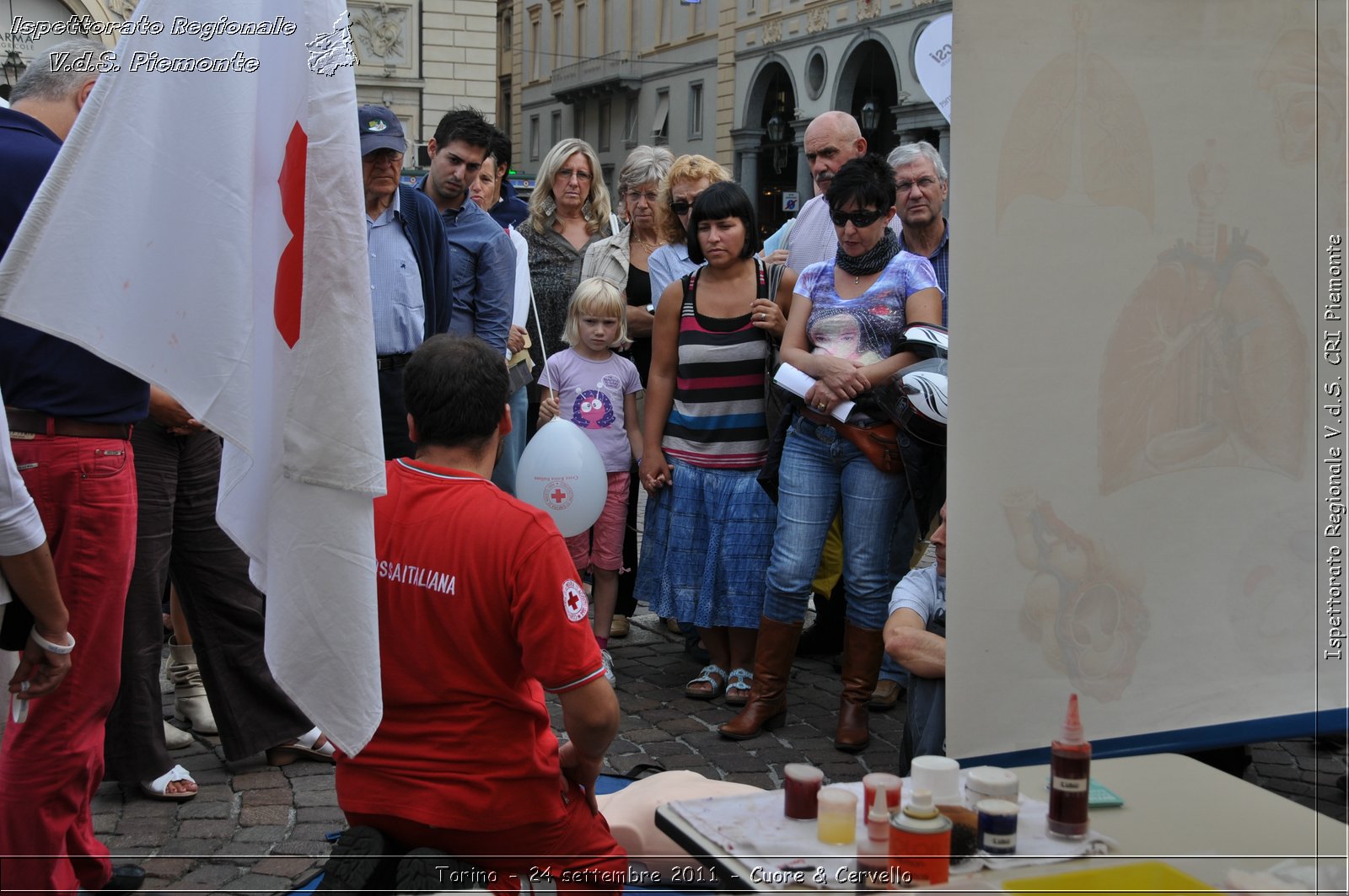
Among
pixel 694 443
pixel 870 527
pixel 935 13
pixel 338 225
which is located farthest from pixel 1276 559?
pixel 935 13

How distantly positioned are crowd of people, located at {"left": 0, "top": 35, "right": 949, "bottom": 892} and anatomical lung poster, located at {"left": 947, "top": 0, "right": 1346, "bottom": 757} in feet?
2.34

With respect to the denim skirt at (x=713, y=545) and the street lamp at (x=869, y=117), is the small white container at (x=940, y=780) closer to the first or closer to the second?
the denim skirt at (x=713, y=545)

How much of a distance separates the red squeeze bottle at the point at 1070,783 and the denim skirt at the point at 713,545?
107 inches

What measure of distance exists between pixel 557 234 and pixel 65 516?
3.48 m

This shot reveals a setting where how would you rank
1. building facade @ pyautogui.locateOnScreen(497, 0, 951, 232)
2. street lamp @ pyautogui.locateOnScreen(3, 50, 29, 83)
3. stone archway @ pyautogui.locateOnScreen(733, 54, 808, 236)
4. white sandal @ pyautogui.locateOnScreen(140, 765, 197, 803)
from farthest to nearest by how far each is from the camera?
stone archway @ pyautogui.locateOnScreen(733, 54, 808, 236) → building facade @ pyautogui.locateOnScreen(497, 0, 951, 232) → street lamp @ pyautogui.locateOnScreen(3, 50, 29, 83) → white sandal @ pyautogui.locateOnScreen(140, 765, 197, 803)

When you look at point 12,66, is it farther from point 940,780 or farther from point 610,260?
point 940,780

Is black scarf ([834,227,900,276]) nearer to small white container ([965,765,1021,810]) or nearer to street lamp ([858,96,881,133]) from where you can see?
small white container ([965,765,1021,810])

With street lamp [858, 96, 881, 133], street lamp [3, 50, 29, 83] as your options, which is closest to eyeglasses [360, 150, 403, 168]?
street lamp [3, 50, 29, 83]

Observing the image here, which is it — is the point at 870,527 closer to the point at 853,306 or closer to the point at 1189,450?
the point at 853,306

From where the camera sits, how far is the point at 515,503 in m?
2.50

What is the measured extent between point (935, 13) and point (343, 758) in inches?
1070

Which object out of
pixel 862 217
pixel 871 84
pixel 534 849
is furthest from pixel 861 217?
pixel 871 84

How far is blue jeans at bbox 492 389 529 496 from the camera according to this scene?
5.71m

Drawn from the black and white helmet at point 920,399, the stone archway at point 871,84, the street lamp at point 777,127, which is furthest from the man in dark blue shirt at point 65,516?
the street lamp at point 777,127
